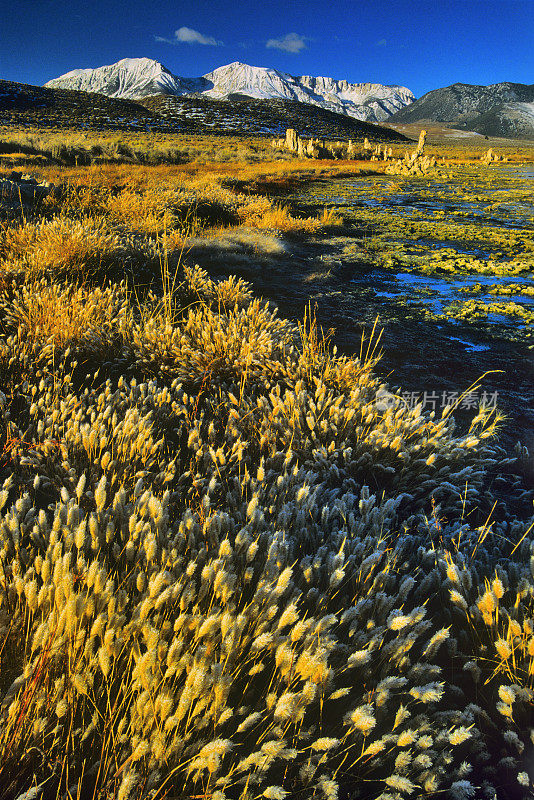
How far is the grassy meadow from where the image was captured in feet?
3.40

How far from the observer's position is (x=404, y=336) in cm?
418

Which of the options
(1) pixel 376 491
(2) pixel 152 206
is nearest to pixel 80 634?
(1) pixel 376 491

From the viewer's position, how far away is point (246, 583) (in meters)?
1.51

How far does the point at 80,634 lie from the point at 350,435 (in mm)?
1871

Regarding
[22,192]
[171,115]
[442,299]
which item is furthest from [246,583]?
[171,115]

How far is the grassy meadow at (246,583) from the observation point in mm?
1036
